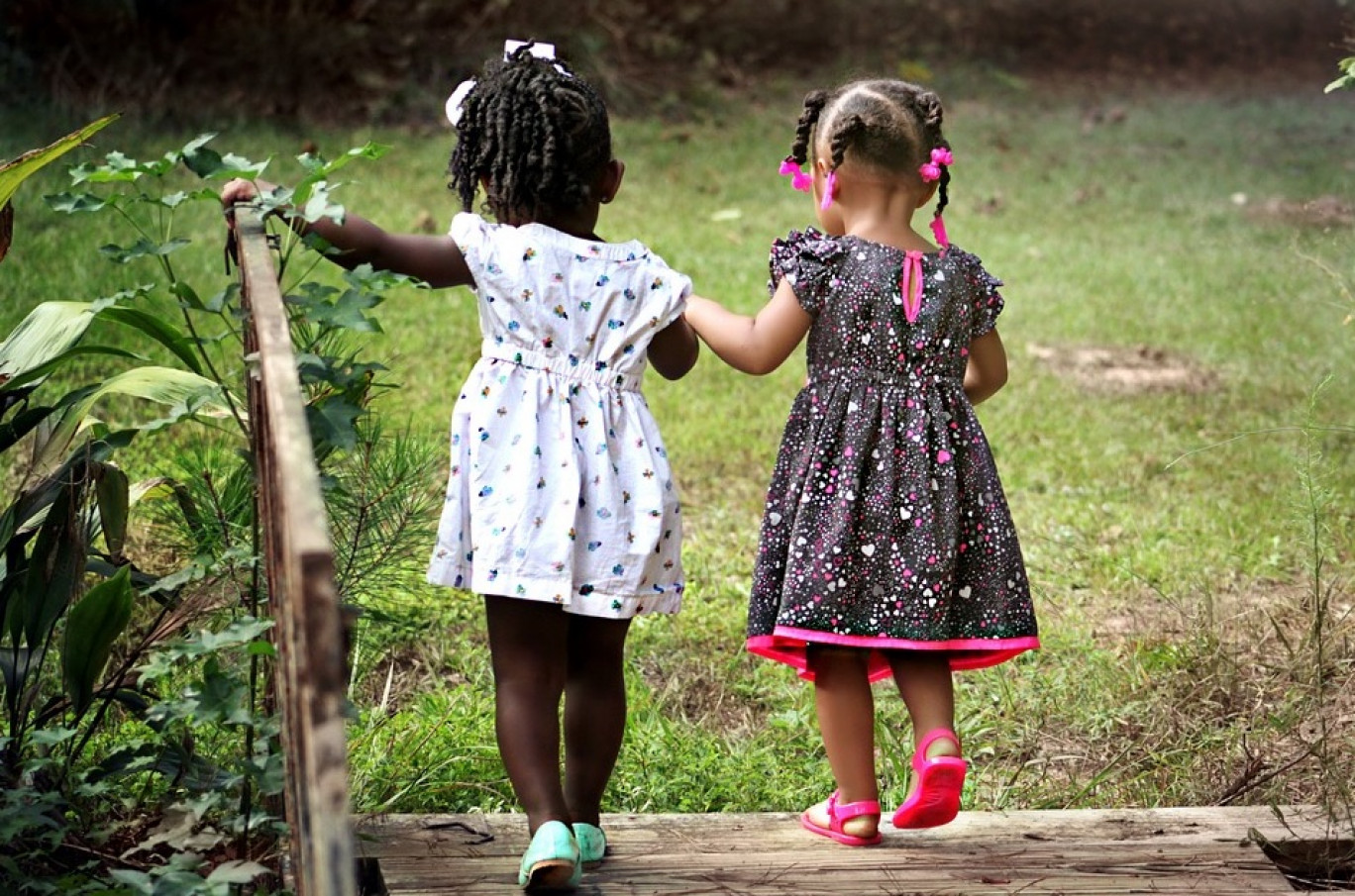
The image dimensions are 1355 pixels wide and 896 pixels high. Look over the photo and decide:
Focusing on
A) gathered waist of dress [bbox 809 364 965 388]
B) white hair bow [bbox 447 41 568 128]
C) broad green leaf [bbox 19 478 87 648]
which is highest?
white hair bow [bbox 447 41 568 128]

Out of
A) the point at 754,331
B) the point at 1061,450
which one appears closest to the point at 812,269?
the point at 754,331

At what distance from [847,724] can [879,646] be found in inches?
6.2

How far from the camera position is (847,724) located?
2.94m

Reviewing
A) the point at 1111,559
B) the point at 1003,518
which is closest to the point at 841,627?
the point at 1003,518

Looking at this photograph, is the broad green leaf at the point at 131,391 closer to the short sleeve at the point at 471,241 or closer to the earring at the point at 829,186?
the short sleeve at the point at 471,241

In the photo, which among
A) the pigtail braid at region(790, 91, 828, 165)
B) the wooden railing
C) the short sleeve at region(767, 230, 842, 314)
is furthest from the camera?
the pigtail braid at region(790, 91, 828, 165)

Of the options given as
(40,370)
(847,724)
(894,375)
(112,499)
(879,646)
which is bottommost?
(847,724)

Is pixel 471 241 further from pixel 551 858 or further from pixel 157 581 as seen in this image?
pixel 551 858

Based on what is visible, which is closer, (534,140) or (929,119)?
(534,140)

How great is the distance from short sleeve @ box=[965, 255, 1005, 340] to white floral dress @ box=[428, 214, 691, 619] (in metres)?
0.57

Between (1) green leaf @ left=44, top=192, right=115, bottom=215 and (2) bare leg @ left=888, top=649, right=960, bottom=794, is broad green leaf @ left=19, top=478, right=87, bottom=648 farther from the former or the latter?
(2) bare leg @ left=888, top=649, right=960, bottom=794

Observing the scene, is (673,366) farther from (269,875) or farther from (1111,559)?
(1111,559)

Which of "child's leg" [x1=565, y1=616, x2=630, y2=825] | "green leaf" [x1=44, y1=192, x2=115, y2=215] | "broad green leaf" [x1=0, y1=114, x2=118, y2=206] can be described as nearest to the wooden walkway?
"child's leg" [x1=565, y1=616, x2=630, y2=825]

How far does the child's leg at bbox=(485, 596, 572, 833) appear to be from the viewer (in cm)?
A: 263
